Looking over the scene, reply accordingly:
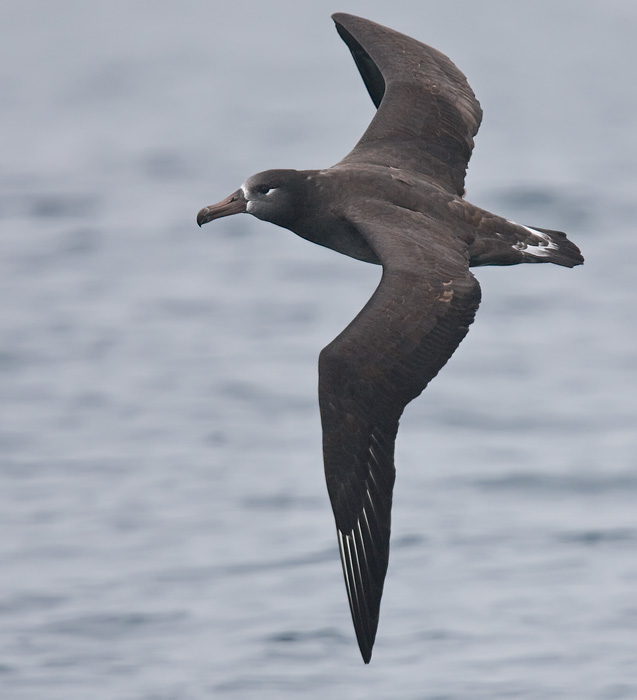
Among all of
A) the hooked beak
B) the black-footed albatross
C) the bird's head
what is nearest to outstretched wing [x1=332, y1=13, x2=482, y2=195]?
the black-footed albatross

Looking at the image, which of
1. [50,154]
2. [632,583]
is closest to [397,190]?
[632,583]

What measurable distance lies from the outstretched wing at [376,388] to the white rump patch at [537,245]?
1.11 m

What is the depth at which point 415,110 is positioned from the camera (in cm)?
1388

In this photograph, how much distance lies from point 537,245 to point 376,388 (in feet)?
7.41

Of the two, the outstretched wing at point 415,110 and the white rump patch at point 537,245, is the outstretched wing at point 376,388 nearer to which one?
the white rump patch at point 537,245

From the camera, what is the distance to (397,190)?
1266 cm

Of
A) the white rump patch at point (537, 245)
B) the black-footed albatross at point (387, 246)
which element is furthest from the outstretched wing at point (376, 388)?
the white rump patch at point (537, 245)

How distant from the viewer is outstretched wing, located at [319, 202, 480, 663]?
37.4 feet

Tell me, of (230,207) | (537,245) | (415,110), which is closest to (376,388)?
(537,245)

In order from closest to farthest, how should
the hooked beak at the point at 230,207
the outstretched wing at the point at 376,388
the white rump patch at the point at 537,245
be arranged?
1. the outstretched wing at the point at 376,388
2. the white rump patch at the point at 537,245
3. the hooked beak at the point at 230,207

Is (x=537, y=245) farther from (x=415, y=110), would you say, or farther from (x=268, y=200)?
(x=268, y=200)

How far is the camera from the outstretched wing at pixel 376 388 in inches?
448

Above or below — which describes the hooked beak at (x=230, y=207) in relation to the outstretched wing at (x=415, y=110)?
below

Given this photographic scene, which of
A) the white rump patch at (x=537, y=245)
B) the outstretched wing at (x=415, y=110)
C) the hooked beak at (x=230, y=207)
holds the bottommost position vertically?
the white rump patch at (x=537, y=245)
